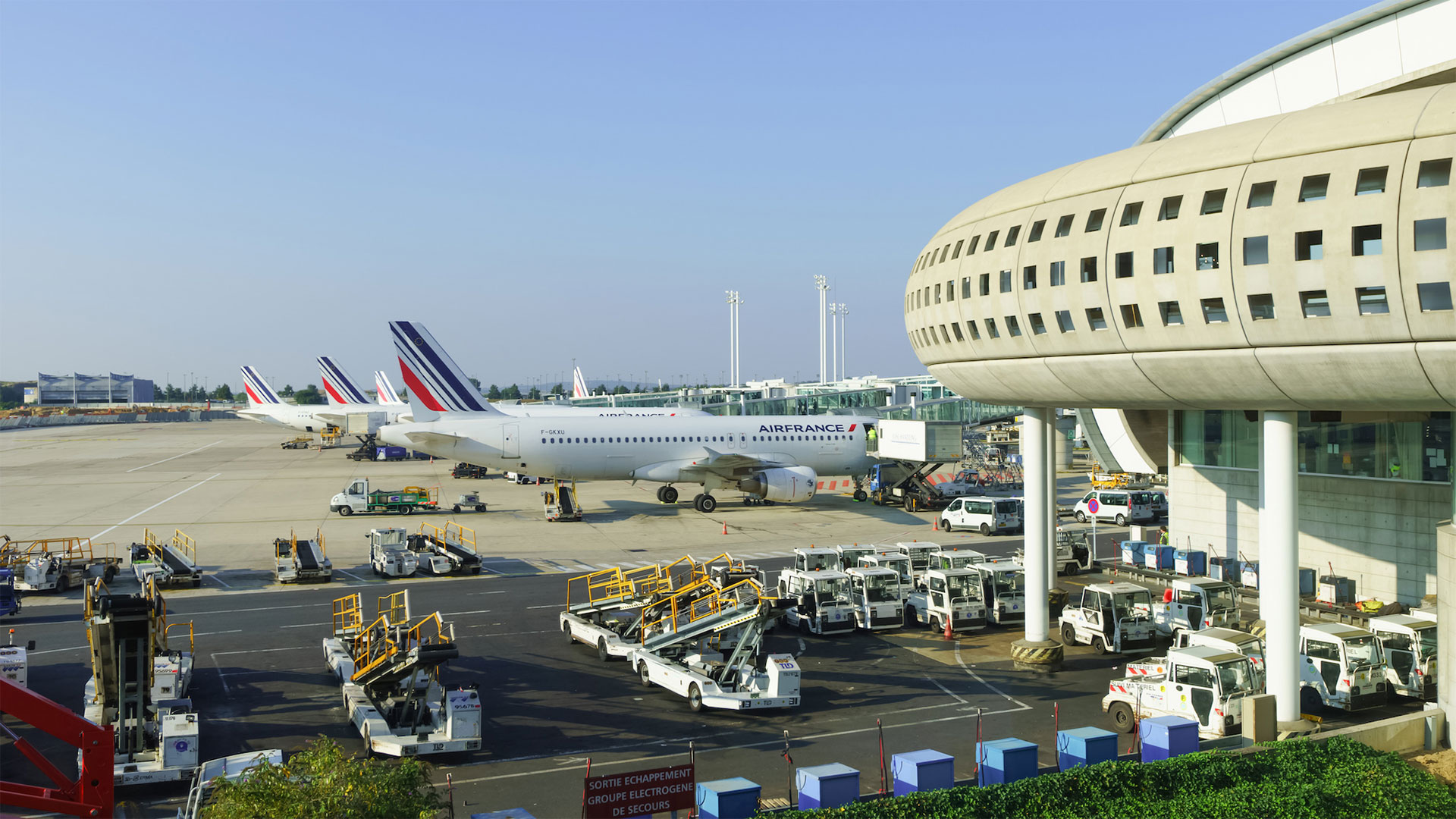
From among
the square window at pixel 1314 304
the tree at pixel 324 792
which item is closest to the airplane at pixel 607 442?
the square window at pixel 1314 304

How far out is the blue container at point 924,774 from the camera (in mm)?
14438

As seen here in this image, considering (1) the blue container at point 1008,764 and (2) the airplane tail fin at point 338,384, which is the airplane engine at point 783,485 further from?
(2) the airplane tail fin at point 338,384

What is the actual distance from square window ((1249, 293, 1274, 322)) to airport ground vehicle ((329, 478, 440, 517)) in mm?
45030

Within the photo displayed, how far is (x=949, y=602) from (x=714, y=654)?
26.8ft

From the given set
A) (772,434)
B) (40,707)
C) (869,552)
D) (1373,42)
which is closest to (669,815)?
(40,707)

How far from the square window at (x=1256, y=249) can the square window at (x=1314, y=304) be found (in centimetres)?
81

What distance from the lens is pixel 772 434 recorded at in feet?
191

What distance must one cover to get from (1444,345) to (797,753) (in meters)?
12.5

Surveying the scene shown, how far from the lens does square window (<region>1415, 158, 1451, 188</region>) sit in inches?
602

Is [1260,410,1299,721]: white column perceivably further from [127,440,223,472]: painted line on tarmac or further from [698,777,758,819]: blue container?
[127,440,223,472]: painted line on tarmac

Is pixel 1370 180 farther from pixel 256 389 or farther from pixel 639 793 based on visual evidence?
pixel 256 389

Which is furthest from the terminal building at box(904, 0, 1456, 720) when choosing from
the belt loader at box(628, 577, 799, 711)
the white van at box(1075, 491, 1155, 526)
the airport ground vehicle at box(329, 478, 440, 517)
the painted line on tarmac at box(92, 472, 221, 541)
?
the painted line on tarmac at box(92, 472, 221, 541)

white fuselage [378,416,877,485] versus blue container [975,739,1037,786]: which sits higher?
white fuselage [378,416,877,485]

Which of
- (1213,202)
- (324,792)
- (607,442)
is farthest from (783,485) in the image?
(324,792)
